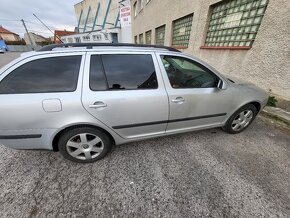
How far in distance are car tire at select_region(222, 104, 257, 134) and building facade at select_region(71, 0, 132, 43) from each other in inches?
829

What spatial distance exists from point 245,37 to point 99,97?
195 inches

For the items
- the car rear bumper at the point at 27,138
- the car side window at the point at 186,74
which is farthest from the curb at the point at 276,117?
the car rear bumper at the point at 27,138

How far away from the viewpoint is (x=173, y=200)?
66.4 inches

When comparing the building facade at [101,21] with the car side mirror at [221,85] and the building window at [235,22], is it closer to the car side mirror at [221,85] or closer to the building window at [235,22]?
the building window at [235,22]

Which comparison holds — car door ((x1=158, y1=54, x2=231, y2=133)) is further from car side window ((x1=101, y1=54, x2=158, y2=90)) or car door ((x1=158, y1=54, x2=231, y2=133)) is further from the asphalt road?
the asphalt road

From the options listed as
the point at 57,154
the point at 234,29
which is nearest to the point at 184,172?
the point at 57,154

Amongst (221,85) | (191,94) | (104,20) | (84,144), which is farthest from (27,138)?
(104,20)

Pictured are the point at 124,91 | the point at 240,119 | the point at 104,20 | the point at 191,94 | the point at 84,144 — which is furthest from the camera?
the point at 104,20

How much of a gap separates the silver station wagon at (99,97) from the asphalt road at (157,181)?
1.09 feet

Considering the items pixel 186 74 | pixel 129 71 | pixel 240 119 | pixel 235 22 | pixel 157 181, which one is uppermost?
pixel 235 22

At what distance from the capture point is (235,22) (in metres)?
4.75

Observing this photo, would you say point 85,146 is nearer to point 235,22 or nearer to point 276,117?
point 276,117

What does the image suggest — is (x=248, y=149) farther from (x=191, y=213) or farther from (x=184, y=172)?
(x=191, y=213)

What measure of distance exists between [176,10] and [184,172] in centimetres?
854
